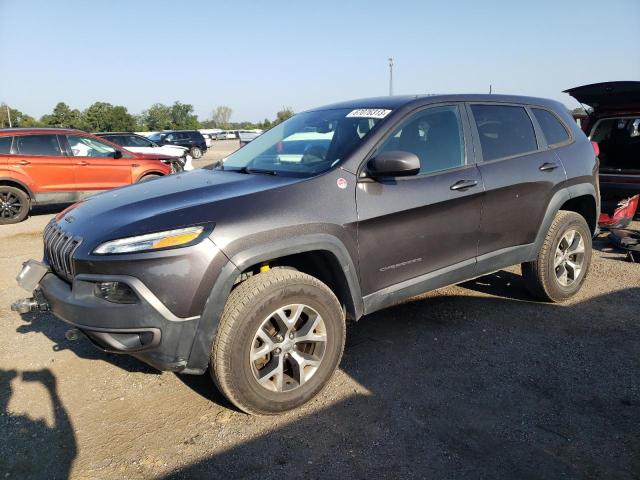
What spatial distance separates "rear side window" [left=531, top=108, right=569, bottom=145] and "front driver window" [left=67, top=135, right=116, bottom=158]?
26.3 feet

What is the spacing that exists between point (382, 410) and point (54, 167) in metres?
8.42

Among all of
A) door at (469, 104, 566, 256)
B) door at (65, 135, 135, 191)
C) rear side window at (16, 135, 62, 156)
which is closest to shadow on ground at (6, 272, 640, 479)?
door at (469, 104, 566, 256)

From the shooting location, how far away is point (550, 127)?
4332 millimetres

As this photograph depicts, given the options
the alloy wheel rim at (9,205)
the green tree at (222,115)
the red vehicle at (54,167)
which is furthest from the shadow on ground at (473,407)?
the green tree at (222,115)

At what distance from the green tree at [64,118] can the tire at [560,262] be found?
72533mm

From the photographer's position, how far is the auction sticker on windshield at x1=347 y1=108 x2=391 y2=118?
3.38 m

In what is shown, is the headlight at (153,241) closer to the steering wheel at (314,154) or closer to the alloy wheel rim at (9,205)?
the steering wheel at (314,154)

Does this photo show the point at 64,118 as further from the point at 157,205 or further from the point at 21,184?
the point at 157,205

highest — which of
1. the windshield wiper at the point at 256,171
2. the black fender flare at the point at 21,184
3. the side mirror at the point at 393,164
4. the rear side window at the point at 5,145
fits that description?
the rear side window at the point at 5,145

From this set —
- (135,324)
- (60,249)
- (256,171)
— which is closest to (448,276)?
(256,171)

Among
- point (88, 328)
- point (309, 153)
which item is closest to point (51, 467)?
point (88, 328)

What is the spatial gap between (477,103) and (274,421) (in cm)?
278

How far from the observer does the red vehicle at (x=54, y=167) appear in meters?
8.77

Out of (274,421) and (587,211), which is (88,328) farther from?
(587,211)
